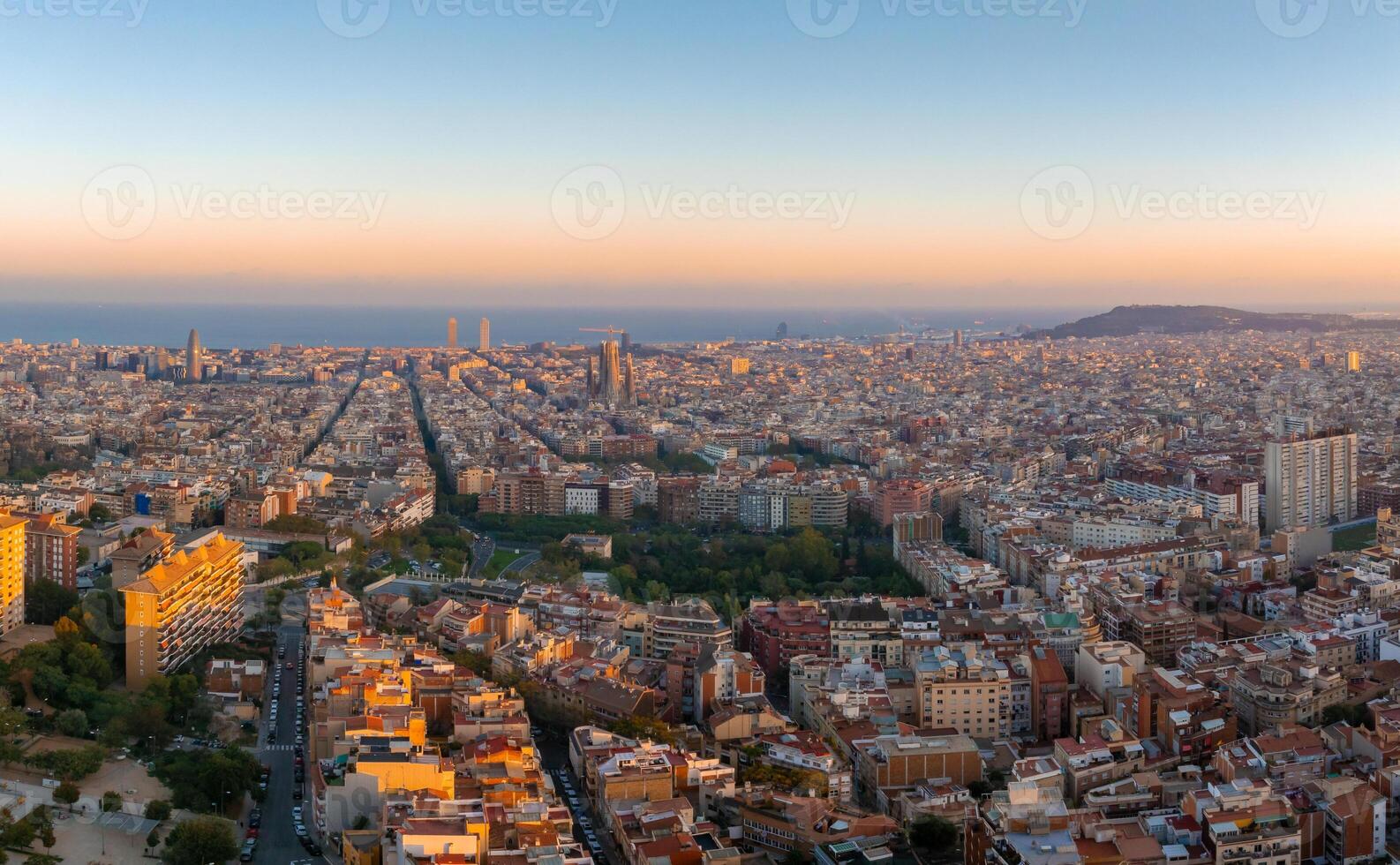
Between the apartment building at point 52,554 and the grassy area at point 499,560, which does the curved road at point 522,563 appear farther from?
the apartment building at point 52,554

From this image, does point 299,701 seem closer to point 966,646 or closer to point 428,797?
point 428,797

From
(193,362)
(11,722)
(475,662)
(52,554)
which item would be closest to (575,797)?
(475,662)

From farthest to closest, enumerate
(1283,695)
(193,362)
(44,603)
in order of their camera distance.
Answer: (193,362), (44,603), (1283,695)

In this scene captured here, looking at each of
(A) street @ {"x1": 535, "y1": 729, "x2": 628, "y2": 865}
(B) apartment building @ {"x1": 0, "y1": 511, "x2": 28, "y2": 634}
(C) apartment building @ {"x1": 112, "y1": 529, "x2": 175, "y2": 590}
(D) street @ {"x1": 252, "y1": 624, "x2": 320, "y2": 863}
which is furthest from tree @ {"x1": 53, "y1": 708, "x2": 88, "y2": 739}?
(A) street @ {"x1": 535, "y1": 729, "x2": 628, "y2": 865}

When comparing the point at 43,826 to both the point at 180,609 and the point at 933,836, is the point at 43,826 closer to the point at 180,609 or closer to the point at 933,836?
the point at 180,609

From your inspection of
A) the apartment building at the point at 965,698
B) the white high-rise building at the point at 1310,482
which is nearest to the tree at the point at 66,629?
the apartment building at the point at 965,698

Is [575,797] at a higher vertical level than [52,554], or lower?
lower

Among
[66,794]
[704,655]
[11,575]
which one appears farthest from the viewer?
[11,575]
